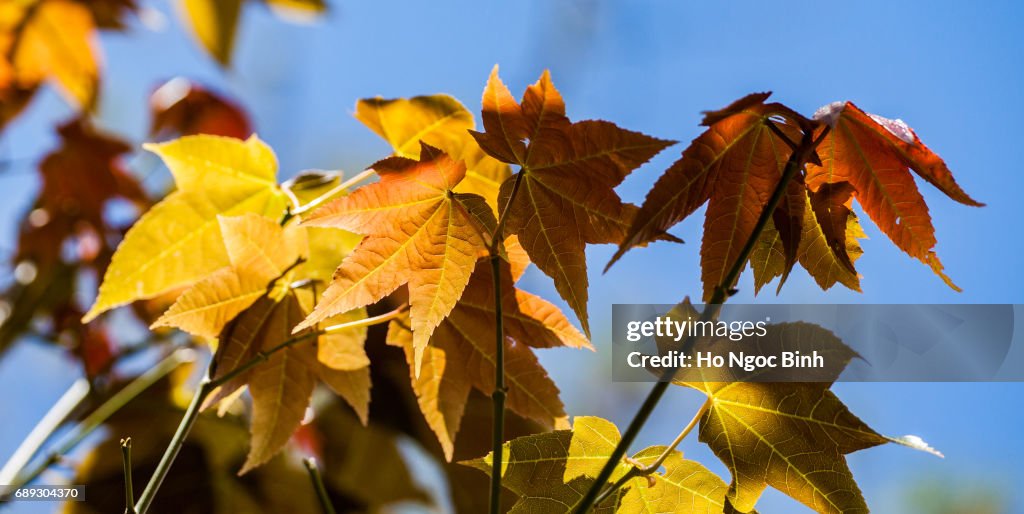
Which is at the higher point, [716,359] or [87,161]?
[716,359]

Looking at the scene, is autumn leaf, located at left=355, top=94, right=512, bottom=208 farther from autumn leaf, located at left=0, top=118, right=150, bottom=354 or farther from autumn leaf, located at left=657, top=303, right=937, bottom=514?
autumn leaf, located at left=0, top=118, right=150, bottom=354

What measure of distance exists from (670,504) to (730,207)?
7.4 inches

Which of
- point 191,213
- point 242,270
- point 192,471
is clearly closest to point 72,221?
point 192,471

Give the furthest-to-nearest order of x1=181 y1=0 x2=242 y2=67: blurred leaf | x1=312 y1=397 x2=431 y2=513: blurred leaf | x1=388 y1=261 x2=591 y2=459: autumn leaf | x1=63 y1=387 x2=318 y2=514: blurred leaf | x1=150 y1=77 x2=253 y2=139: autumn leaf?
x1=150 y1=77 x2=253 y2=139: autumn leaf < x1=312 y1=397 x2=431 y2=513: blurred leaf < x1=63 y1=387 x2=318 y2=514: blurred leaf < x1=181 y1=0 x2=242 y2=67: blurred leaf < x1=388 y1=261 x2=591 y2=459: autumn leaf

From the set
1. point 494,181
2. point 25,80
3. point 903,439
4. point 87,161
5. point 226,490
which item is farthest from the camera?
point 87,161

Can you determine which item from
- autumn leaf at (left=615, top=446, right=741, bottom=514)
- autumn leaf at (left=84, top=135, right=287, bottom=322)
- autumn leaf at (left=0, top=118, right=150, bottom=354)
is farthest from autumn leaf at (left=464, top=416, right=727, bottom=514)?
autumn leaf at (left=0, top=118, right=150, bottom=354)

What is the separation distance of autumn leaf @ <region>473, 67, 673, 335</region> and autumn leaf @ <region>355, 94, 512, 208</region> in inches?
3.9

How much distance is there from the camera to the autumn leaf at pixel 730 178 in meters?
0.43

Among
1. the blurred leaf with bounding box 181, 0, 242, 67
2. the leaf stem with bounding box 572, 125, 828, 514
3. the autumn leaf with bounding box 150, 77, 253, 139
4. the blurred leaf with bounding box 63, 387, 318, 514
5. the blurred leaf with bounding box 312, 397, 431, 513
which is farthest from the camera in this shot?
the autumn leaf with bounding box 150, 77, 253, 139

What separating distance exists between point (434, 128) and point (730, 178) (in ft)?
0.81

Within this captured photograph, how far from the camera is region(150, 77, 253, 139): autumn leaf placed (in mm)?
1582

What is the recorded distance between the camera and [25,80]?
44.6 inches

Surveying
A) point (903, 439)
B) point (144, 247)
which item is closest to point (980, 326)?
point (903, 439)

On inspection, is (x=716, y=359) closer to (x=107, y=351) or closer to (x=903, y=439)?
(x=903, y=439)
